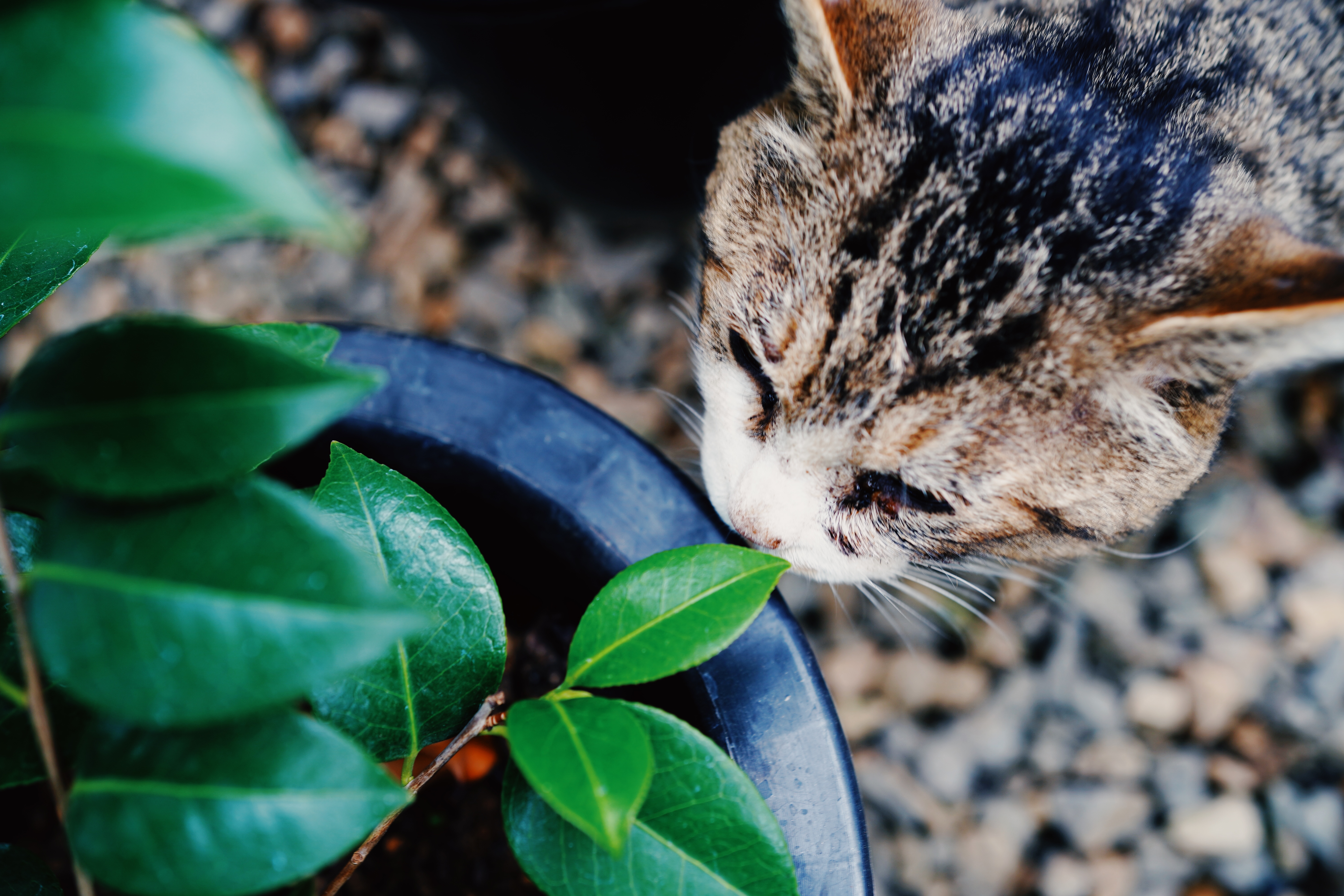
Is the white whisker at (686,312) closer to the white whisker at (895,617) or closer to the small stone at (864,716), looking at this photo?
the white whisker at (895,617)

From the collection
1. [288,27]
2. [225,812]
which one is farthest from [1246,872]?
[288,27]

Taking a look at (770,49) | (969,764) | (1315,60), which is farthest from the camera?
(969,764)

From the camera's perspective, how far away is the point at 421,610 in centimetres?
47

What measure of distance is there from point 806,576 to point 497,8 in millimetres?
707

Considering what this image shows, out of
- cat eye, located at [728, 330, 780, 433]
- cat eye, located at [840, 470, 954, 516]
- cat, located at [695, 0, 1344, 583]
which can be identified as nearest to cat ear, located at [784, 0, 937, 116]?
cat, located at [695, 0, 1344, 583]

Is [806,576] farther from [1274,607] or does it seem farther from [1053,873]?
[1274,607]

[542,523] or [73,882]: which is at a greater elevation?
[542,523]

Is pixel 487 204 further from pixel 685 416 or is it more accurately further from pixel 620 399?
pixel 685 416

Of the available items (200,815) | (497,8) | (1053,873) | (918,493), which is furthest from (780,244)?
(1053,873)

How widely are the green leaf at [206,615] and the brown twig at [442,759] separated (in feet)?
0.56

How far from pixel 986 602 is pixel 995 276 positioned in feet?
2.41

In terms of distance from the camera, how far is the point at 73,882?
2.08 ft

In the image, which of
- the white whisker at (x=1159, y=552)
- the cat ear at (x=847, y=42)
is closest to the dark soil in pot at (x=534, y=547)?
the cat ear at (x=847, y=42)

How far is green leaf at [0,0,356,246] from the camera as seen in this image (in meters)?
0.24
